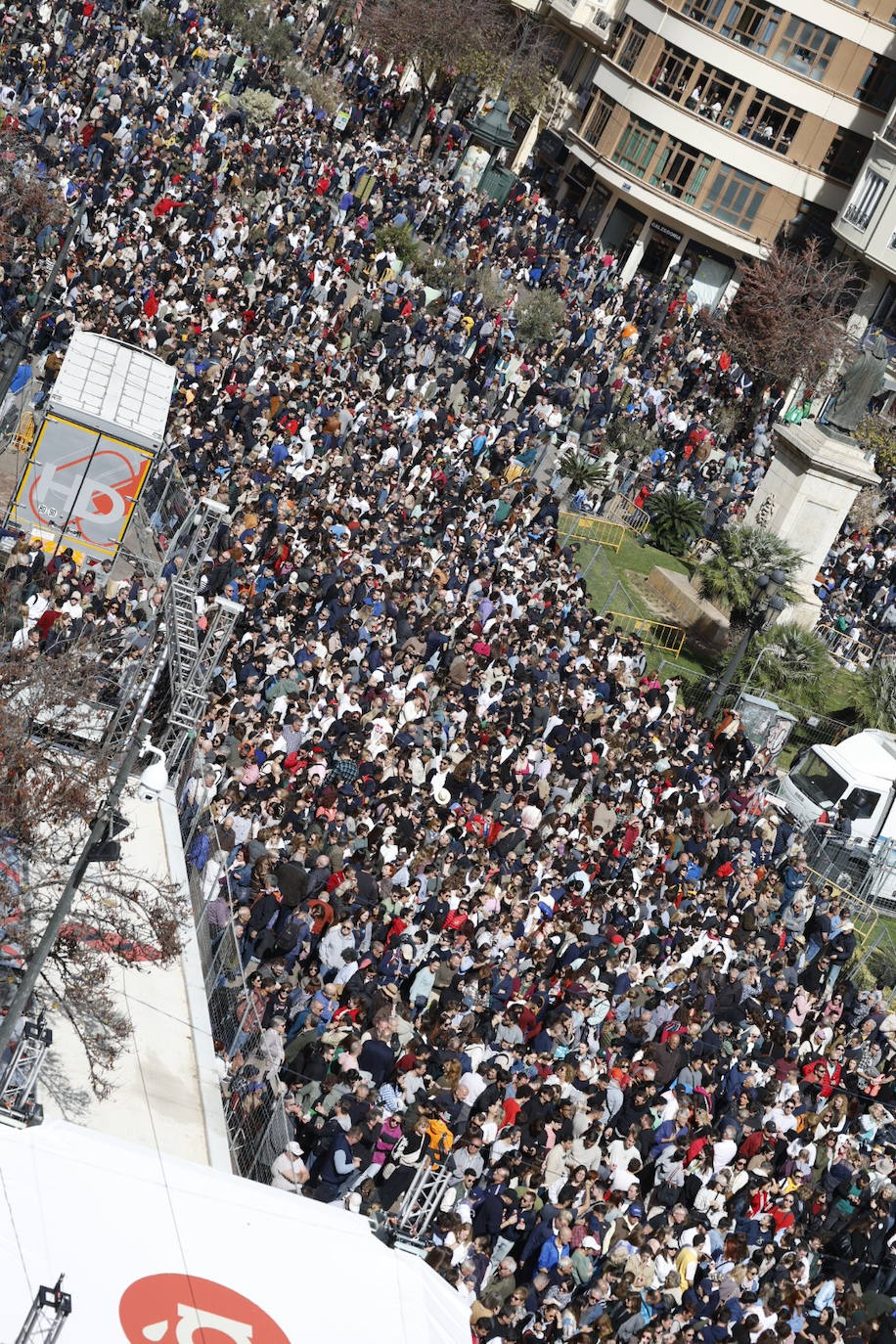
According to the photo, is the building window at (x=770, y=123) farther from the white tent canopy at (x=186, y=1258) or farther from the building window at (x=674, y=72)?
the white tent canopy at (x=186, y=1258)

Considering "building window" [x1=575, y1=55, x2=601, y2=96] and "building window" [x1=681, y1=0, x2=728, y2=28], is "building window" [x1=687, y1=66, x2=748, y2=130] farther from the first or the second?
"building window" [x1=575, y1=55, x2=601, y2=96]

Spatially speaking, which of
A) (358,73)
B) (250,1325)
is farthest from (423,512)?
(358,73)

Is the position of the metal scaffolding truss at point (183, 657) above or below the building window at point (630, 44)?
below

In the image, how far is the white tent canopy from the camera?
980cm

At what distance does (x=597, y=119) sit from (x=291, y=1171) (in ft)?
169

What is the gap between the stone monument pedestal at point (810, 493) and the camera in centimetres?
3369

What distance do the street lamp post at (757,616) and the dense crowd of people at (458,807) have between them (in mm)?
670

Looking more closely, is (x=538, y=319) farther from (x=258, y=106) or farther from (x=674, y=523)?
(x=258, y=106)

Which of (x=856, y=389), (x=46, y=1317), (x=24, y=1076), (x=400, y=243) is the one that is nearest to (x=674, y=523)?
(x=856, y=389)

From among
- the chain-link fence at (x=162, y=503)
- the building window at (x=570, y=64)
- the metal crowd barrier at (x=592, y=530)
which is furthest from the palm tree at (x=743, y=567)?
the building window at (x=570, y=64)

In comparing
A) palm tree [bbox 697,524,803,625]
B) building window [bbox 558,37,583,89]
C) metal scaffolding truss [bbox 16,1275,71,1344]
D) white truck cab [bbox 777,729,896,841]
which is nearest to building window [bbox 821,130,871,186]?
building window [bbox 558,37,583,89]

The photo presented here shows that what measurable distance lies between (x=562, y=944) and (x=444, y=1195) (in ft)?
17.4

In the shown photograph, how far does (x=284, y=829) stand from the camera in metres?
18.2

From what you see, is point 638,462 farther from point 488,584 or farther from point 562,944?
point 562,944
